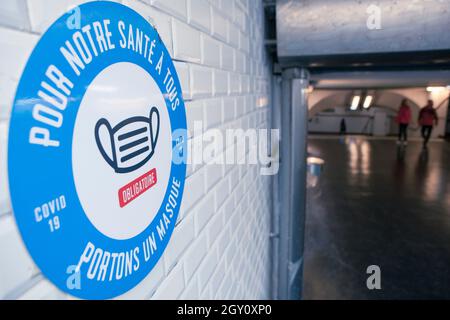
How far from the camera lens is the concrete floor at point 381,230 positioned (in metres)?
3.25

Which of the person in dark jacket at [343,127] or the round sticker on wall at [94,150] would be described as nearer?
the round sticker on wall at [94,150]

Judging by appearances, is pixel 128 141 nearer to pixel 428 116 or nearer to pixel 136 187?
pixel 136 187

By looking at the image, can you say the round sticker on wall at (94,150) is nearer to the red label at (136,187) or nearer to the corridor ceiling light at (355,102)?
the red label at (136,187)

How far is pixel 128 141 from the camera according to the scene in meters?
0.57

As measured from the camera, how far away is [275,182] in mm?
2645

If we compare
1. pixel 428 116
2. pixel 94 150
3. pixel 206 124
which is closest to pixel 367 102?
pixel 428 116

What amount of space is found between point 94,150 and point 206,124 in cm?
54

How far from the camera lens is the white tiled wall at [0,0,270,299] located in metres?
0.37

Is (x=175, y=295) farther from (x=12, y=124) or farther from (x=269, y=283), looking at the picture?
(x=269, y=283)

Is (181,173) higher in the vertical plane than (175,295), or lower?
higher

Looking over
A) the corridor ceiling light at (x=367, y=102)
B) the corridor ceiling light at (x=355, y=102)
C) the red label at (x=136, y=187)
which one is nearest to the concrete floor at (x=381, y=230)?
the red label at (x=136, y=187)

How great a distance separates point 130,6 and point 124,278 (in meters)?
0.53

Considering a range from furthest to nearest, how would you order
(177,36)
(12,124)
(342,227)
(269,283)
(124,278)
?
(342,227) → (269,283) → (177,36) → (124,278) → (12,124)
